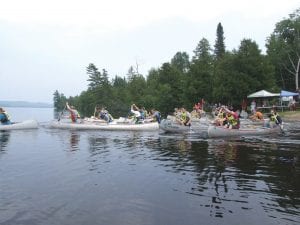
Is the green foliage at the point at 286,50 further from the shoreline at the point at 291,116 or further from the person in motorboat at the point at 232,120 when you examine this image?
the person in motorboat at the point at 232,120

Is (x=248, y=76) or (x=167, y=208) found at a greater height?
(x=248, y=76)

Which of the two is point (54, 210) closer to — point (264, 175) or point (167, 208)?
point (167, 208)

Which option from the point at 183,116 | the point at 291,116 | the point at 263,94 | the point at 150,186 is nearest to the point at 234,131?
the point at 183,116

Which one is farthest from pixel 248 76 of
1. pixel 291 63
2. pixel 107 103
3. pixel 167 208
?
pixel 107 103

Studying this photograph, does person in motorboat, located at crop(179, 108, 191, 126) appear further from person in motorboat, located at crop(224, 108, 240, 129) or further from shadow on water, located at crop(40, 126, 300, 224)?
shadow on water, located at crop(40, 126, 300, 224)

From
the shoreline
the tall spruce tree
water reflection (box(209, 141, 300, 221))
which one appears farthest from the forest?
water reflection (box(209, 141, 300, 221))

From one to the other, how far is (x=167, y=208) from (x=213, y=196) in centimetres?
165

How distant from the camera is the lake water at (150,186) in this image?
875 centimetres

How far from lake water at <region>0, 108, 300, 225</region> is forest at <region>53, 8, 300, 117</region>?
34835mm

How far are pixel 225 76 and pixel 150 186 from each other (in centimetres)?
4406

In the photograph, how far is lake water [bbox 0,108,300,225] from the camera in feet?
28.7

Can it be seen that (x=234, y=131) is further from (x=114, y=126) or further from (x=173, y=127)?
(x=114, y=126)

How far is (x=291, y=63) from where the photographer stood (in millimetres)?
66938

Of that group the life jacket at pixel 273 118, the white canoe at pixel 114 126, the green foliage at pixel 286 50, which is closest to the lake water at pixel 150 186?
the life jacket at pixel 273 118
